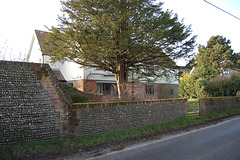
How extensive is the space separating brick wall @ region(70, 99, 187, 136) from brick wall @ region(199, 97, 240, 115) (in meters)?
3.01

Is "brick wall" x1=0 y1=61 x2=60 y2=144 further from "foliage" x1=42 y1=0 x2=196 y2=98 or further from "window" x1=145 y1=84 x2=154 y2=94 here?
"window" x1=145 y1=84 x2=154 y2=94

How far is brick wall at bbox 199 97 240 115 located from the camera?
1294 cm

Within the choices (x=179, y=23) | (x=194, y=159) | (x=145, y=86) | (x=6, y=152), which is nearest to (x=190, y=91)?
(x=145, y=86)

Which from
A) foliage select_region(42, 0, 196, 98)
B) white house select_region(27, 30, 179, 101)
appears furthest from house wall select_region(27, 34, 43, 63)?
foliage select_region(42, 0, 196, 98)

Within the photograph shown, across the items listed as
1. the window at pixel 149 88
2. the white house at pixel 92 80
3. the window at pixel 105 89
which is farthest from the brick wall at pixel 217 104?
the window at pixel 149 88

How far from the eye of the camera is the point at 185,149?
6.18 meters

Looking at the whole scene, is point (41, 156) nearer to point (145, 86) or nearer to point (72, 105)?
point (72, 105)

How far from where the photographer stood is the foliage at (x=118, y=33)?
32.7 feet

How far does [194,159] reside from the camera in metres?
5.25

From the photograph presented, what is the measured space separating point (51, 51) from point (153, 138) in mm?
8268

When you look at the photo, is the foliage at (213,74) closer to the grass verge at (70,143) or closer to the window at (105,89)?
the grass verge at (70,143)

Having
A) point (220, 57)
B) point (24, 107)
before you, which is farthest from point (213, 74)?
point (24, 107)

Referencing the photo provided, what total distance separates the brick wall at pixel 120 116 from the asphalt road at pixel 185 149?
144cm

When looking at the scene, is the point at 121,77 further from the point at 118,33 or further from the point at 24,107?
the point at 24,107
